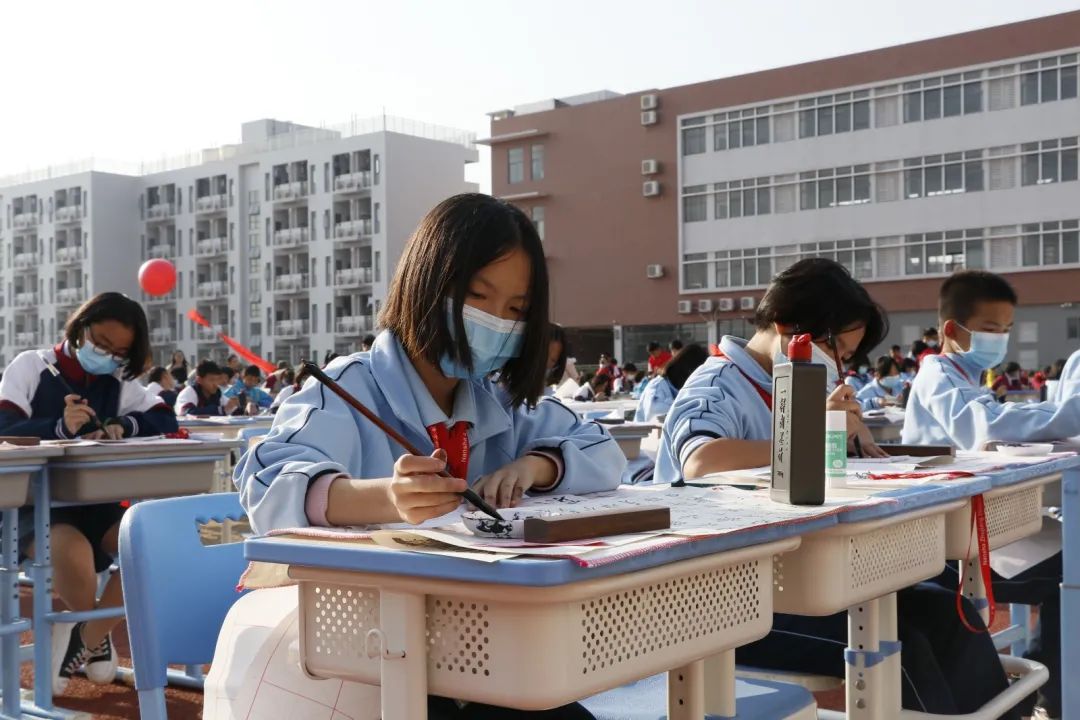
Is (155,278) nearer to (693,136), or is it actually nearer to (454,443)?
(454,443)

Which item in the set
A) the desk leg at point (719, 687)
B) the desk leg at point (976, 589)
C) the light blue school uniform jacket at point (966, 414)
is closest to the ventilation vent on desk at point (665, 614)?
the desk leg at point (719, 687)

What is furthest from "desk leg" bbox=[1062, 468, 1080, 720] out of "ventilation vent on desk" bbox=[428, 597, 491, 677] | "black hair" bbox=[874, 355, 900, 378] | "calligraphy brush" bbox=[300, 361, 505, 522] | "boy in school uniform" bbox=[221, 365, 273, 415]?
"black hair" bbox=[874, 355, 900, 378]

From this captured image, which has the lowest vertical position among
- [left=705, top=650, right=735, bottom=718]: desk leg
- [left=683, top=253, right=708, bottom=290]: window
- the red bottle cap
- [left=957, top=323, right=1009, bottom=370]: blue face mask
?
[left=705, top=650, right=735, bottom=718]: desk leg

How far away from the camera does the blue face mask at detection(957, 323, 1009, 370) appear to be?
4098 mm

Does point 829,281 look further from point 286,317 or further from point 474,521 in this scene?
point 286,317

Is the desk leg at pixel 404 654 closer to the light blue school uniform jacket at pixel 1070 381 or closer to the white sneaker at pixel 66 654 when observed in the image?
the white sneaker at pixel 66 654

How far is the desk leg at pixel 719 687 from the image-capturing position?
6.10ft

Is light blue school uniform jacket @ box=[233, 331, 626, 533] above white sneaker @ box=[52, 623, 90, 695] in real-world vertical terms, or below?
above

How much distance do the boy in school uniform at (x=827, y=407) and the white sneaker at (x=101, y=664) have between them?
239 centimetres

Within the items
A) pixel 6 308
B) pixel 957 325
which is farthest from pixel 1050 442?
pixel 6 308

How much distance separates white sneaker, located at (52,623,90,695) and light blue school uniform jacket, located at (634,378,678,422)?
429cm

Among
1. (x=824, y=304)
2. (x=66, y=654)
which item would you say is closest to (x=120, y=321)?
(x=66, y=654)

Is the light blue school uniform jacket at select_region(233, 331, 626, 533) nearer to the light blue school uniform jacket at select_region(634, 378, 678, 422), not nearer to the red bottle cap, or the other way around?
the red bottle cap

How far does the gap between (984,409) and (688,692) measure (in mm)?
2406
